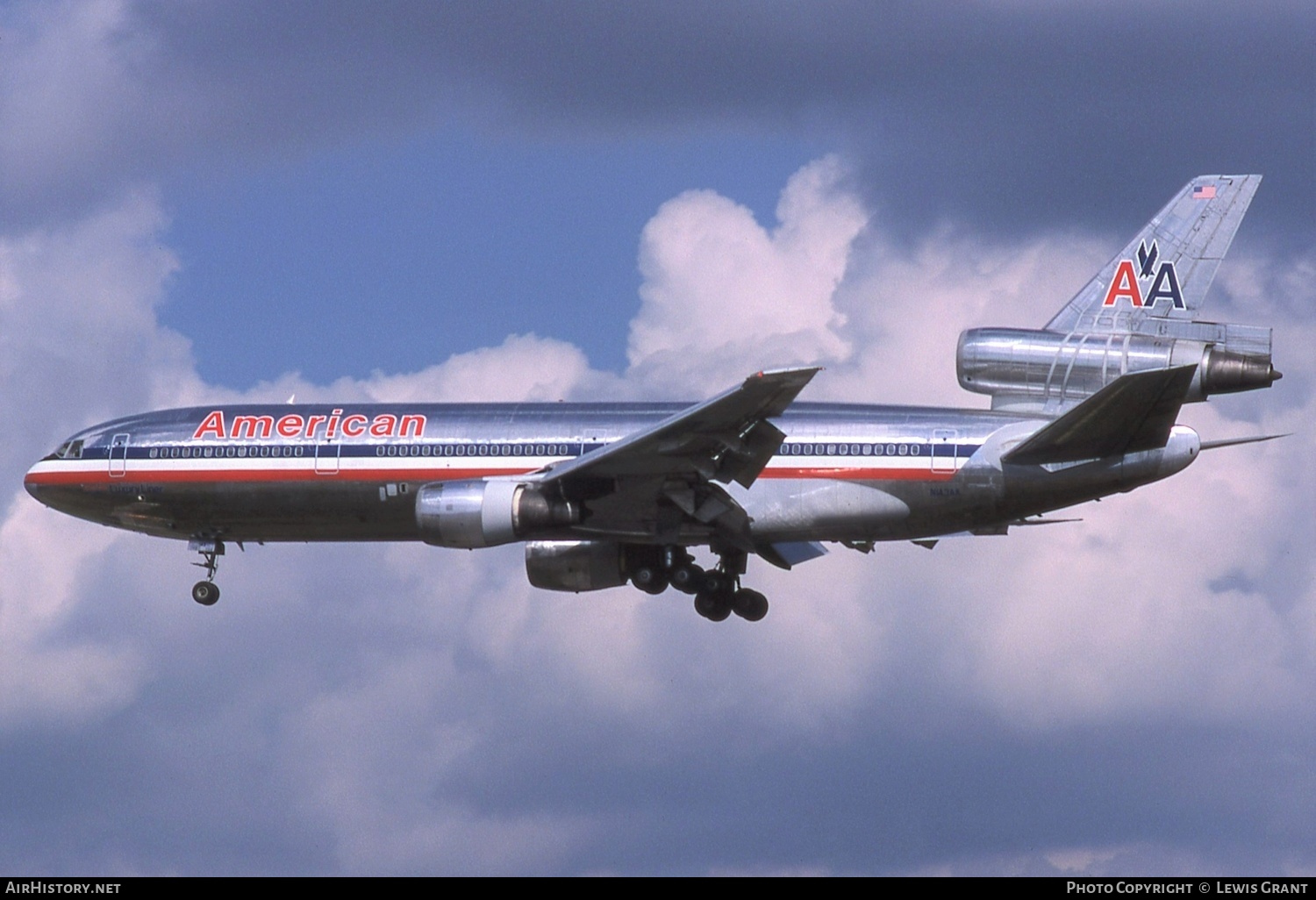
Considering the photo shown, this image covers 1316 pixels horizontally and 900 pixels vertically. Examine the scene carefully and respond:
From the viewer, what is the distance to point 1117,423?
41156 millimetres

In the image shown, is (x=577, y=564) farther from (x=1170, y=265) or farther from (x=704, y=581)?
(x=1170, y=265)

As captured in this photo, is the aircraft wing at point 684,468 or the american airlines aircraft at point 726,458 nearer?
the aircraft wing at point 684,468

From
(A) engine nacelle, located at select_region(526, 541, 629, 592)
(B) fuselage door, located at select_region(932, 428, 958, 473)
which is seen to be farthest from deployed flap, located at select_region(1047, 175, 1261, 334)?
(A) engine nacelle, located at select_region(526, 541, 629, 592)

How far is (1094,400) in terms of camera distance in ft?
133

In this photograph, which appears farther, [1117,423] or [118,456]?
[118,456]

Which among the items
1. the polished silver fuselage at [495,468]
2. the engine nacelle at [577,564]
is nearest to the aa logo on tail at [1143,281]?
the polished silver fuselage at [495,468]

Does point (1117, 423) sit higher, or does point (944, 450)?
point (944, 450)

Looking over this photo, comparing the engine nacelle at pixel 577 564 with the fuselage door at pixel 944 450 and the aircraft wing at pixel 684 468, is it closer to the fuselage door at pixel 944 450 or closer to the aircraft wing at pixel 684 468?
the aircraft wing at pixel 684 468

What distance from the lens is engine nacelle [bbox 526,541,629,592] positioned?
48.7 m

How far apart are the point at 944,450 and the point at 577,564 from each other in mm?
10368

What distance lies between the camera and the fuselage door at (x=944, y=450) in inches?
1714

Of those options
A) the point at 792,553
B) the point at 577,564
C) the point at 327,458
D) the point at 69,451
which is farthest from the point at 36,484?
the point at 792,553

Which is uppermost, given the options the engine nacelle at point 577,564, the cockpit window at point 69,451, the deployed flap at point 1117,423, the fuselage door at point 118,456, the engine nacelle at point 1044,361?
the cockpit window at point 69,451

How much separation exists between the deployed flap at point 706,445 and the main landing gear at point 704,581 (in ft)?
13.1
